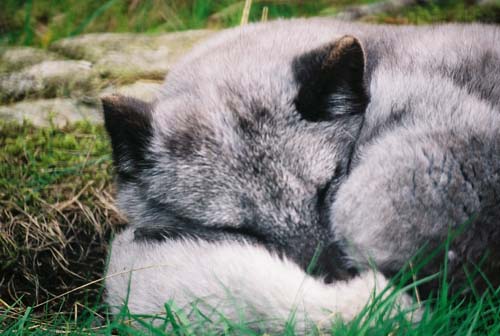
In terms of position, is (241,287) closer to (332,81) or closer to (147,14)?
(332,81)

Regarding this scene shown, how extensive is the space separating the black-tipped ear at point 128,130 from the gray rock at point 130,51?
151 cm

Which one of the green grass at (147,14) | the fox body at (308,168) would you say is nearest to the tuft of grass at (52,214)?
the fox body at (308,168)

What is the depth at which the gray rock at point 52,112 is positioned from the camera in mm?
3795

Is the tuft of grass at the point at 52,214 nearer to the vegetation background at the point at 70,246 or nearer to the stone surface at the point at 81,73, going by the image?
the vegetation background at the point at 70,246

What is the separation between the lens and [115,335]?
2.45 meters

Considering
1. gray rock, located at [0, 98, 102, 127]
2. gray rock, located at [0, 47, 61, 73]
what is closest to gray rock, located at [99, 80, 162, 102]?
gray rock, located at [0, 98, 102, 127]

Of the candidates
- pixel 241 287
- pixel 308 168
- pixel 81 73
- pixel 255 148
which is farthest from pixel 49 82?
pixel 241 287

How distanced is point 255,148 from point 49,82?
7.18ft

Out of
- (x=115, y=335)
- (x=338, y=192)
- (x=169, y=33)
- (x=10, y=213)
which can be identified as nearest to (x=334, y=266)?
(x=338, y=192)

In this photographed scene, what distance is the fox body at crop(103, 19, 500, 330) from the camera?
2.08 m

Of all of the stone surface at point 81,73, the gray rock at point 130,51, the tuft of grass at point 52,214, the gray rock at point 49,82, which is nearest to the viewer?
the tuft of grass at point 52,214

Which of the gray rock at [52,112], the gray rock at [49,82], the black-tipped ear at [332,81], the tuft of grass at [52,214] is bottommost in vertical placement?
the tuft of grass at [52,214]

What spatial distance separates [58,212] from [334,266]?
158 centimetres

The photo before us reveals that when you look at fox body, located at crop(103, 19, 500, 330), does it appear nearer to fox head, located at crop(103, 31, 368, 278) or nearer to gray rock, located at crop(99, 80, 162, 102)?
fox head, located at crop(103, 31, 368, 278)
